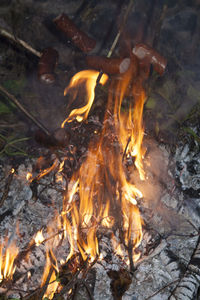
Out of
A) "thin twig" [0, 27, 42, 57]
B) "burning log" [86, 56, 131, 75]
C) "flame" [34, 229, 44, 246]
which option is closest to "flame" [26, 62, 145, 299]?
"flame" [34, 229, 44, 246]

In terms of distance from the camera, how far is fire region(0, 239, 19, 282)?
8.73 ft

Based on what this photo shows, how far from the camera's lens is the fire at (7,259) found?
105 inches

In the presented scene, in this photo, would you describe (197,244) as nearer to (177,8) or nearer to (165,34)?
(165,34)

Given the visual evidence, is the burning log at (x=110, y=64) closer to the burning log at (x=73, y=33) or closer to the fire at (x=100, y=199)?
the burning log at (x=73, y=33)

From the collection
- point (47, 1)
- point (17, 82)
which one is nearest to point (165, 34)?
point (47, 1)

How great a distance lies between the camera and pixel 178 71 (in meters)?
5.15

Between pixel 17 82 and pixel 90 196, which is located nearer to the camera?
pixel 90 196

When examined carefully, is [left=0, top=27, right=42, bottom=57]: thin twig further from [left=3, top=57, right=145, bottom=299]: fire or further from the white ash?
the white ash

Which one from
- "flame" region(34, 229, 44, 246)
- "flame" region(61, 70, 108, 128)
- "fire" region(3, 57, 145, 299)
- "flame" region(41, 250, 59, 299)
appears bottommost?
"flame" region(41, 250, 59, 299)

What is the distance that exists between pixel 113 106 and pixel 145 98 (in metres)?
0.63

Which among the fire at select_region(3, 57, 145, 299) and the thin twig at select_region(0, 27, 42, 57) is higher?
the thin twig at select_region(0, 27, 42, 57)

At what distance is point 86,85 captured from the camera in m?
4.41

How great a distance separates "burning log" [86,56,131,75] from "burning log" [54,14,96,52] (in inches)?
14.3

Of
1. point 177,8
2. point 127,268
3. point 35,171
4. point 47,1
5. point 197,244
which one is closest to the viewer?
point 127,268
